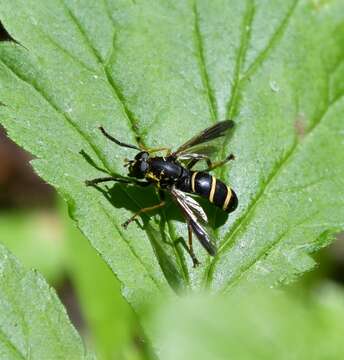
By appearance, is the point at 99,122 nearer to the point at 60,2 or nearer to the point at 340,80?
the point at 60,2

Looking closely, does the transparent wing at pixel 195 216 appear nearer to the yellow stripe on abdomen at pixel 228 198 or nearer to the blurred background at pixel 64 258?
the yellow stripe on abdomen at pixel 228 198

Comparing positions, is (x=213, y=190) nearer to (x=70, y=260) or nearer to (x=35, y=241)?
(x=70, y=260)

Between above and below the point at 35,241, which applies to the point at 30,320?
above

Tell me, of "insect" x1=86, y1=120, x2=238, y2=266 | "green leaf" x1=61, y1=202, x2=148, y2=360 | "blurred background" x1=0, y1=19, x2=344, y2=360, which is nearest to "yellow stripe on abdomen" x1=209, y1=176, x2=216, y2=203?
"insect" x1=86, y1=120, x2=238, y2=266

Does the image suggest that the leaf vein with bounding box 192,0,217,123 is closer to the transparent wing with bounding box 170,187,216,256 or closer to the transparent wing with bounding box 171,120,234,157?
the transparent wing with bounding box 171,120,234,157

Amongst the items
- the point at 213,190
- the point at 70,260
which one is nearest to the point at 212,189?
the point at 213,190

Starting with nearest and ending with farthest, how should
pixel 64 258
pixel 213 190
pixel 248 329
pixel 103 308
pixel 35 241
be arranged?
pixel 248 329
pixel 213 190
pixel 103 308
pixel 64 258
pixel 35 241

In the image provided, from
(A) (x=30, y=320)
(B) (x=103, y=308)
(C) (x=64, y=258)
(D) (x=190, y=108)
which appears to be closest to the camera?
(A) (x=30, y=320)
